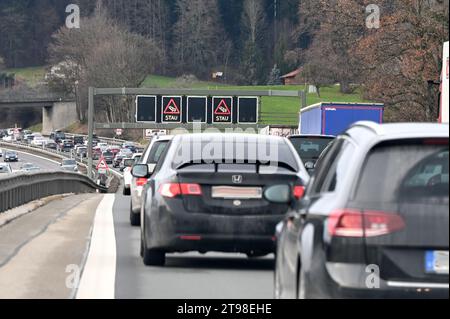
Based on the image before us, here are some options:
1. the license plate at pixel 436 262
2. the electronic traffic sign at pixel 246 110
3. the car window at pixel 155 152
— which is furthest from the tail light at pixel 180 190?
the electronic traffic sign at pixel 246 110

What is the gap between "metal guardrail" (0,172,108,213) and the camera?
25.1 metres

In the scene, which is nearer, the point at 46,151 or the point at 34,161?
the point at 34,161

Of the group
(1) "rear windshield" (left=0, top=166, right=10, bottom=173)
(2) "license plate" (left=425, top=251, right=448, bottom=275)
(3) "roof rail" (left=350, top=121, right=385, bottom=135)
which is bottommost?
(1) "rear windshield" (left=0, top=166, right=10, bottom=173)

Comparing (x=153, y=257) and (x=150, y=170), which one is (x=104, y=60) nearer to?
(x=150, y=170)

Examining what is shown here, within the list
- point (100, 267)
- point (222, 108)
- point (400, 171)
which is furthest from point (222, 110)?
point (400, 171)

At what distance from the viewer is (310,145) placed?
28.0 metres

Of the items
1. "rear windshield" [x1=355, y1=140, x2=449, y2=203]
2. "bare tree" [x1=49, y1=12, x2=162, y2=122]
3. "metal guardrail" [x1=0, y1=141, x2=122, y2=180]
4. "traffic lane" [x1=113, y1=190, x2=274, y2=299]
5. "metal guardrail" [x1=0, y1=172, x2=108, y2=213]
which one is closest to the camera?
"rear windshield" [x1=355, y1=140, x2=449, y2=203]

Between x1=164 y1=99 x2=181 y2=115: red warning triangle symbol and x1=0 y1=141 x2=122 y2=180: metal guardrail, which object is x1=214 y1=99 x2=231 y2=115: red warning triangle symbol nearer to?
x1=164 y1=99 x2=181 y2=115: red warning triangle symbol

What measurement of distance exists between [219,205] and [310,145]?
48.4ft

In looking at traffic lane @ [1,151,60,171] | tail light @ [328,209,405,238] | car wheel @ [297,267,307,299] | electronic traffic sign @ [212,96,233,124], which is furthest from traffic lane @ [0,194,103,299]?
traffic lane @ [1,151,60,171]

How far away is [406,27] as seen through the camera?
6175 cm

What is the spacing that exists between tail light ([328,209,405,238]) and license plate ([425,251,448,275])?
0.76 feet
